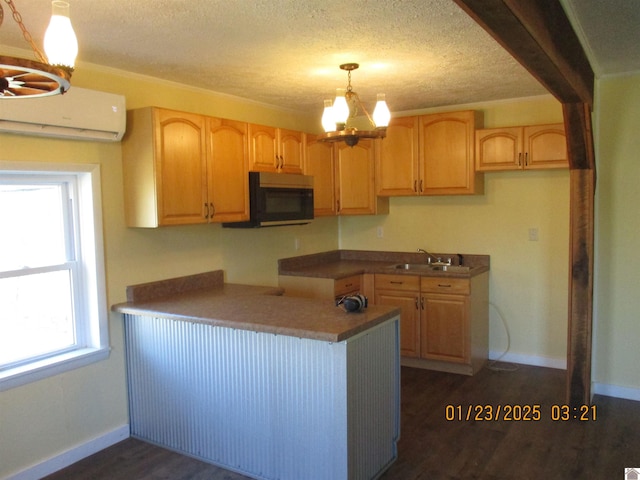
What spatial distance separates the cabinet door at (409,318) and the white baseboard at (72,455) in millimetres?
2381

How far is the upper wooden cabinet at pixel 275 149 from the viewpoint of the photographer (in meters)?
3.87

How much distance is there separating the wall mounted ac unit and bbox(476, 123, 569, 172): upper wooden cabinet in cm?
286

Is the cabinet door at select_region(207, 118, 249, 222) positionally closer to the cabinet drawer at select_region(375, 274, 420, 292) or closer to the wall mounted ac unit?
the wall mounted ac unit

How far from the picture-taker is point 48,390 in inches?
117

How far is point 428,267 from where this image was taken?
486cm

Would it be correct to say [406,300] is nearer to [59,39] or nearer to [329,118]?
[329,118]

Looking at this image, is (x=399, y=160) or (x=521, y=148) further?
(x=399, y=160)

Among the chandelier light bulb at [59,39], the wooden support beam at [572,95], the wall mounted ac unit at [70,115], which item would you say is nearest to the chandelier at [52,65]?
the chandelier light bulb at [59,39]

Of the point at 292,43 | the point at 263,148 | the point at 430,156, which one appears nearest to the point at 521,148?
the point at 430,156

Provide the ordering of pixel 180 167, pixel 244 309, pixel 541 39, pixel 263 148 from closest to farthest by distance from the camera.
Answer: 1. pixel 541 39
2. pixel 244 309
3. pixel 180 167
4. pixel 263 148

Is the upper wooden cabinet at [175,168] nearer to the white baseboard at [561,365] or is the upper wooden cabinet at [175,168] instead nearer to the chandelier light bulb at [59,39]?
the chandelier light bulb at [59,39]

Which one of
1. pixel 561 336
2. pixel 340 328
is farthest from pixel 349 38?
pixel 561 336

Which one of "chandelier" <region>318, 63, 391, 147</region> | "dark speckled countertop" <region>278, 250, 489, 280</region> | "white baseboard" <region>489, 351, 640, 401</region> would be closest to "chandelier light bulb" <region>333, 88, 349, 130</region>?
"chandelier" <region>318, 63, 391, 147</region>

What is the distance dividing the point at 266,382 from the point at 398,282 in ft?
6.97
